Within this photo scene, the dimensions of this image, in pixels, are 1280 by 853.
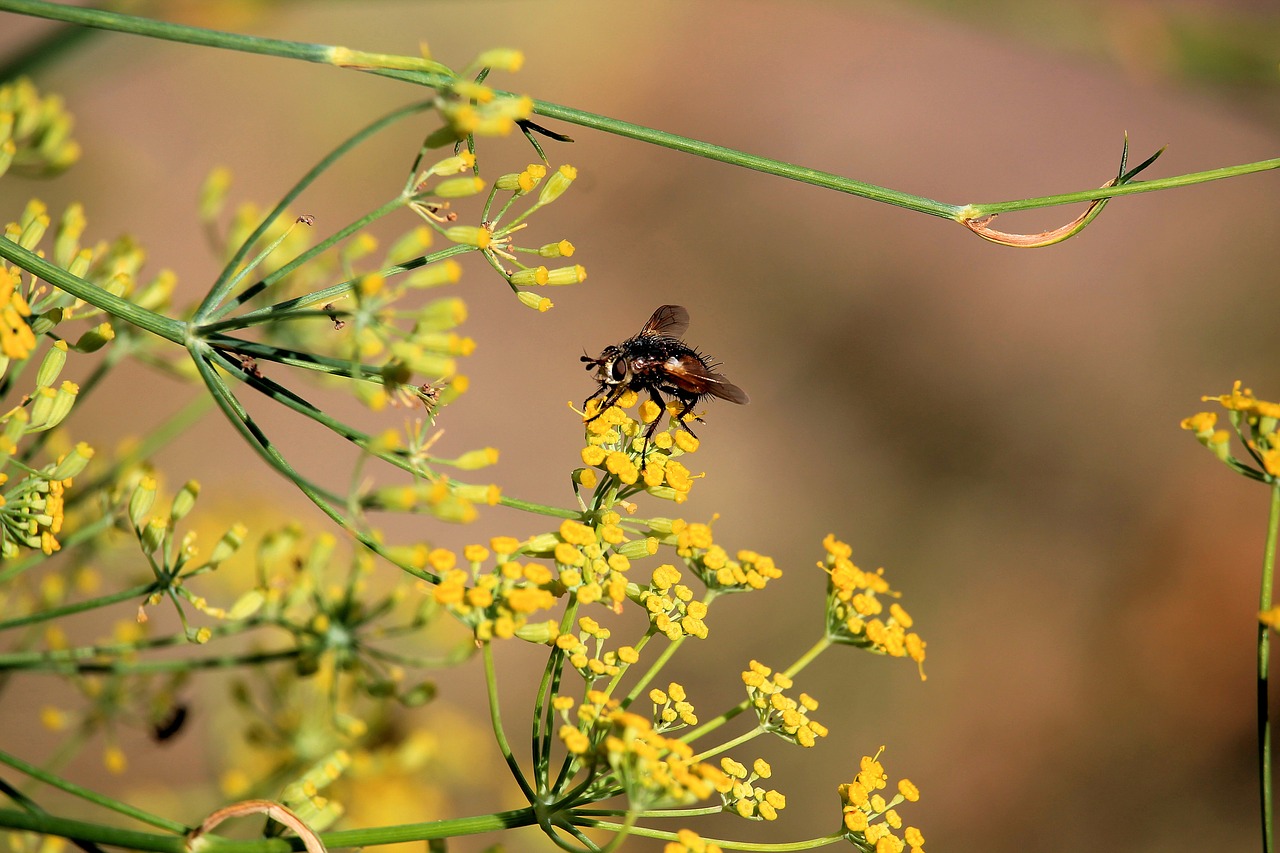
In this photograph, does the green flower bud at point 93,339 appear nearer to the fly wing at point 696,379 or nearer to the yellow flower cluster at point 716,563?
the yellow flower cluster at point 716,563

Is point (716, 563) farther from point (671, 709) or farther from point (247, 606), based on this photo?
point (247, 606)

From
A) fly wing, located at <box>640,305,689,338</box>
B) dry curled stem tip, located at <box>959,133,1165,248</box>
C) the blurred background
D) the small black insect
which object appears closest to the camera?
dry curled stem tip, located at <box>959,133,1165,248</box>

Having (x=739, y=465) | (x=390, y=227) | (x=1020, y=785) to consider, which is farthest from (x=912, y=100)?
(x=1020, y=785)

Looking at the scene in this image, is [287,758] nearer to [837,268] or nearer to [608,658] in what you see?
[608,658]

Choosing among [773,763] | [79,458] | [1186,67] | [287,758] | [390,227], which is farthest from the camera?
[390,227]

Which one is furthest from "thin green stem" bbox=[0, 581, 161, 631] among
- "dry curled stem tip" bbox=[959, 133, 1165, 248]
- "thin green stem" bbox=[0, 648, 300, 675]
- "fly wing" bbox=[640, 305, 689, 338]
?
"fly wing" bbox=[640, 305, 689, 338]

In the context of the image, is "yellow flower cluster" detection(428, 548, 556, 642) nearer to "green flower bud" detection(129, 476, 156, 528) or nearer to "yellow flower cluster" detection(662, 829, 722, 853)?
"yellow flower cluster" detection(662, 829, 722, 853)

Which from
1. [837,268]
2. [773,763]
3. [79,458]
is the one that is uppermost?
[837,268]
